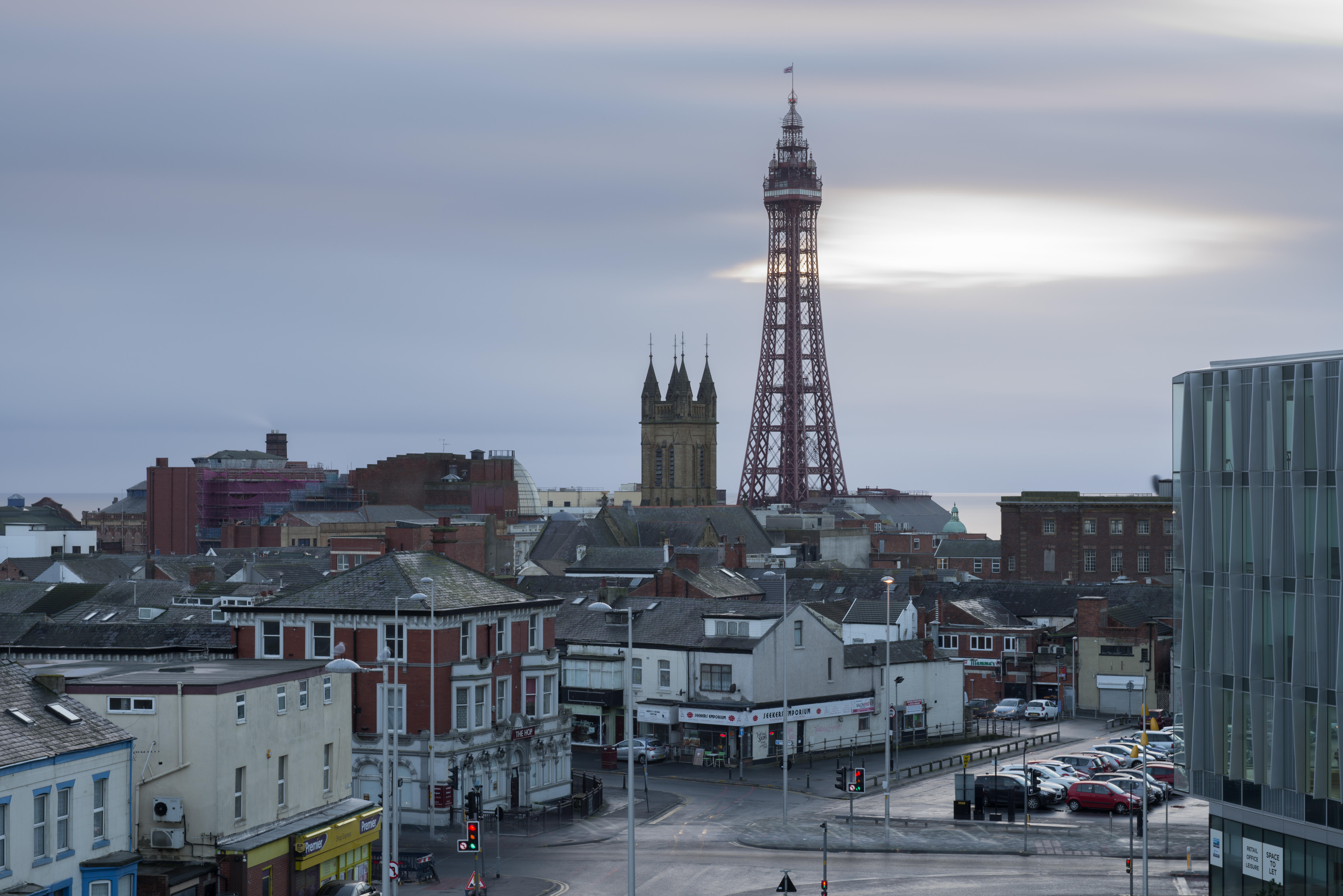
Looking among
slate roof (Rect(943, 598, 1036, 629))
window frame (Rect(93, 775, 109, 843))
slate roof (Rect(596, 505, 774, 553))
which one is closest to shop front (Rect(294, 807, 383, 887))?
window frame (Rect(93, 775, 109, 843))

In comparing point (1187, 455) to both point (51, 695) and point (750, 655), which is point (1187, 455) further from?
point (750, 655)

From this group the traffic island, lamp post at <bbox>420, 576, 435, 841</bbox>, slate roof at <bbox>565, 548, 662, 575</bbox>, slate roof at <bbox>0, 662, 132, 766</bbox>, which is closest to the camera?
slate roof at <bbox>0, 662, 132, 766</bbox>

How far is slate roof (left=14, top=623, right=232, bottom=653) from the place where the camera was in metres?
66.1

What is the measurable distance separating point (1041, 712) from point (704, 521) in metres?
87.3

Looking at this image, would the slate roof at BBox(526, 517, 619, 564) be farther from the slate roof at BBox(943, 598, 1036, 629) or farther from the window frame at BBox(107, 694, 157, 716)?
the window frame at BBox(107, 694, 157, 716)

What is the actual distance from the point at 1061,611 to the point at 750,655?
1518 inches

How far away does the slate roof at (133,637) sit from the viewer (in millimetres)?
66125

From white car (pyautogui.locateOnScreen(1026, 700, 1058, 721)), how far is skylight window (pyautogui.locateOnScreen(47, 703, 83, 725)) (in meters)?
69.9

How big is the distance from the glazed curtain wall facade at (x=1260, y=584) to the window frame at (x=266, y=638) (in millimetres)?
34601

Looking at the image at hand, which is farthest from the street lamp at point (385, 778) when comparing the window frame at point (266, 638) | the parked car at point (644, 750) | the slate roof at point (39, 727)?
the parked car at point (644, 750)

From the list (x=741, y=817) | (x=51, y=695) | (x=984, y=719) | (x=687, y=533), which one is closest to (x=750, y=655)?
(x=741, y=817)

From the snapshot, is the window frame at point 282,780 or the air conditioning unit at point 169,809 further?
the window frame at point 282,780

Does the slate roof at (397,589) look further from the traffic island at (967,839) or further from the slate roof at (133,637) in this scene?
the traffic island at (967,839)

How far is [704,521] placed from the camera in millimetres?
185125
